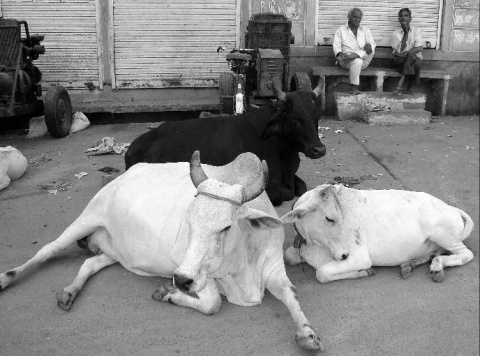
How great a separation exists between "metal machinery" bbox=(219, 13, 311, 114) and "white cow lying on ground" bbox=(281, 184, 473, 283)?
357 cm

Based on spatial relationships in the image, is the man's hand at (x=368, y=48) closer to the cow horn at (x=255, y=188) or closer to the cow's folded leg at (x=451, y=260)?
the cow's folded leg at (x=451, y=260)

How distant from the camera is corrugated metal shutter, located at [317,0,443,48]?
1006 cm

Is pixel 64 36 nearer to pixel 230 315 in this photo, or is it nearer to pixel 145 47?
pixel 145 47

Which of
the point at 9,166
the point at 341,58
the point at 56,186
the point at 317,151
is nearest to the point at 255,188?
the point at 317,151

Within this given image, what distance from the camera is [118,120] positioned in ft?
32.3

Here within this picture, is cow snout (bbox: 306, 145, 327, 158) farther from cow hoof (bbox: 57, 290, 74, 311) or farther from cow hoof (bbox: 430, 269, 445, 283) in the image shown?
cow hoof (bbox: 57, 290, 74, 311)

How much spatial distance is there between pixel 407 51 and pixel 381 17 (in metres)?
0.87

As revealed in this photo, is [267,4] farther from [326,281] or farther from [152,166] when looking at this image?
[326,281]

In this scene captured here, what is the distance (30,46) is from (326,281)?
21.6 ft

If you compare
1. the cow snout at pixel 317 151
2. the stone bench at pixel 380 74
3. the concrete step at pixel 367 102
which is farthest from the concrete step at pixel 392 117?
the cow snout at pixel 317 151

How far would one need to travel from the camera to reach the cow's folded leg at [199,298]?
3.54 metres

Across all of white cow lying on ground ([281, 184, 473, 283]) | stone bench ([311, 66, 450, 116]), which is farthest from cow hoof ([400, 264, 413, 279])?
stone bench ([311, 66, 450, 116])

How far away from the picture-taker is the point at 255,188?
3.29 metres

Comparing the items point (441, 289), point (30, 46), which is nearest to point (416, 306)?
point (441, 289)
